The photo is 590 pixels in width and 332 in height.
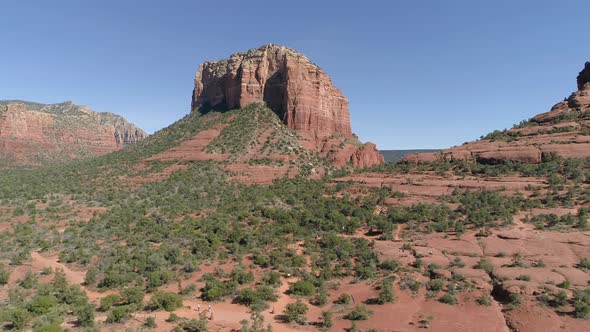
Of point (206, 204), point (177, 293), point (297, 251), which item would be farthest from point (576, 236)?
point (206, 204)

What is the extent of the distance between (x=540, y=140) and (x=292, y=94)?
144 ft

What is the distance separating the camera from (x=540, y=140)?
42438 mm

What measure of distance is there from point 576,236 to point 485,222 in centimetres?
659

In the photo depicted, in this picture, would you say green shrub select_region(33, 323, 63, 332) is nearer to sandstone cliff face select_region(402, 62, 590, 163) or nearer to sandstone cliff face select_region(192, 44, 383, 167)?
sandstone cliff face select_region(402, 62, 590, 163)

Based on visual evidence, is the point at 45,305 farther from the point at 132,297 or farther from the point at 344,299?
the point at 344,299

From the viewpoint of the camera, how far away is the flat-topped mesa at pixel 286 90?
7262cm

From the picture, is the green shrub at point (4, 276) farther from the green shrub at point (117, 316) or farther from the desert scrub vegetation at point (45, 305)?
the green shrub at point (117, 316)

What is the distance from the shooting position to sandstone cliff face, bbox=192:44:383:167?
72625 millimetres

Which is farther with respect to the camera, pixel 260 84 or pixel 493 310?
pixel 260 84

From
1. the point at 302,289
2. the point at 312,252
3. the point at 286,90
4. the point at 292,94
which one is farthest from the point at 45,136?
the point at 302,289

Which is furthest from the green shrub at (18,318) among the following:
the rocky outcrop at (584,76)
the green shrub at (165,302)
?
the rocky outcrop at (584,76)

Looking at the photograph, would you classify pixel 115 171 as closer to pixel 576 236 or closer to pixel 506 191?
pixel 506 191

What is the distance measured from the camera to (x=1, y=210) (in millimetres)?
46781

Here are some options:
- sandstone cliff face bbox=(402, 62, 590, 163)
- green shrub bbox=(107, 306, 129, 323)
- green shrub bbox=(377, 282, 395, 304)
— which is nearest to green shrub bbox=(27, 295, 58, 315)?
Answer: green shrub bbox=(107, 306, 129, 323)
